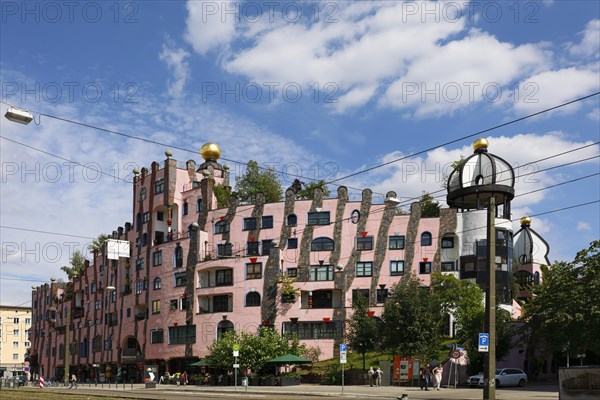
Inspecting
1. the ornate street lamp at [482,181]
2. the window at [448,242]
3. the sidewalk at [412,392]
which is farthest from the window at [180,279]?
the ornate street lamp at [482,181]

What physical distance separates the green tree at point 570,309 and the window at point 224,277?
99.2ft

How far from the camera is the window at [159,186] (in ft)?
258

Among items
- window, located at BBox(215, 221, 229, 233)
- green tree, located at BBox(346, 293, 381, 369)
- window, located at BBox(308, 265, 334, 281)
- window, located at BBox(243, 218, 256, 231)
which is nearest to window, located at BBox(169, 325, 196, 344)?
window, located at BBox(215, 221, 229, 233)

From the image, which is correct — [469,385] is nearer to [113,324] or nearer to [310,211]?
[310,211]

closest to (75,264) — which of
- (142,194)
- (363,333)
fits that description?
(142,194)

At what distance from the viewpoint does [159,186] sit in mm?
79562

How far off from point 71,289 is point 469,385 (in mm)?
70719

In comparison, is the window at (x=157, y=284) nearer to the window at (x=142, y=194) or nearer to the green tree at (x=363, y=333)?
the window at (x=142, y=194)

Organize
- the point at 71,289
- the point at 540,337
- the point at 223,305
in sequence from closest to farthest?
the point at 540,337
the point at 223,305
the point at 71,289

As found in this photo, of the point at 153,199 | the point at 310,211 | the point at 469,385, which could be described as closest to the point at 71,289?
the point at 153,199

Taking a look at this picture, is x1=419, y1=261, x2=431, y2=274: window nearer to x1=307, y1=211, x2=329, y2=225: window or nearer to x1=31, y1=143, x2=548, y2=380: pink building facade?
x1=31, y1=143, x2=548, y2=380: pink building facade

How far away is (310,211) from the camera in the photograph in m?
70.6

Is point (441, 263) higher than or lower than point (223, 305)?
higher

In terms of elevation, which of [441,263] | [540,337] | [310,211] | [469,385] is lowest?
[469,385]
